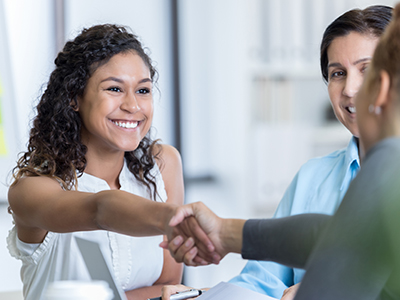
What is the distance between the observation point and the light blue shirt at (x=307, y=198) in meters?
1.25

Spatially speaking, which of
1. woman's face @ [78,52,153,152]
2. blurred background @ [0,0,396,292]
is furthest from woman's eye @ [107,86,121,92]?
blurred background @ [0,0,396,292]

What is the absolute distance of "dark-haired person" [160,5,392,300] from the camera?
1226 millimetres

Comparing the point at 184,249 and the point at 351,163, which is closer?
the point at 184,249

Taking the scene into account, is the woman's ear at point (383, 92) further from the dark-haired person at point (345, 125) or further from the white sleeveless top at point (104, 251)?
the white sleeveless top at point (104, 251)

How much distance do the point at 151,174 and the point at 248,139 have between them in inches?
77.8

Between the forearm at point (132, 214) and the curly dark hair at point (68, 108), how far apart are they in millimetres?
322

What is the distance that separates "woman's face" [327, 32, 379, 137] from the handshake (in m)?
0.56

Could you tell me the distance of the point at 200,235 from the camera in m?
0.95

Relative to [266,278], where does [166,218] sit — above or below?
above

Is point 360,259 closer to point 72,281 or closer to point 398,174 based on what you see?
point 398,174

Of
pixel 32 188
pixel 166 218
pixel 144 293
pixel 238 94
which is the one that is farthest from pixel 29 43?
pixel 166 218

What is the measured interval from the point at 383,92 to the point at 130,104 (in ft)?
2.85

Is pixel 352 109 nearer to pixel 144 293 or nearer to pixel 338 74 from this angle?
pixel 338 74

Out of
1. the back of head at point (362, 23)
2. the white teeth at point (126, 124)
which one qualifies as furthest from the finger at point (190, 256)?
the back of head at point (362, 23)
